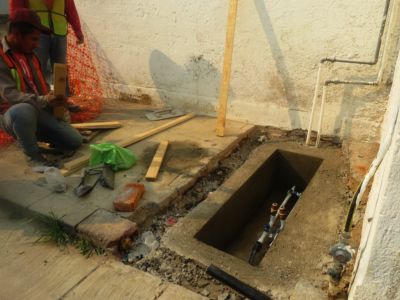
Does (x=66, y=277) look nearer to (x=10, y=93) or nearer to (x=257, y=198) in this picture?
(x=10, y=93)

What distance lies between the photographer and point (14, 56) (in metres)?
3.52

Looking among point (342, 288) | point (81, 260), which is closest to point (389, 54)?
point (342, 288)

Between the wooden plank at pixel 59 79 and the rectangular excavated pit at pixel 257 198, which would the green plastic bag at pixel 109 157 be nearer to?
the wooden plank at pixel 59 79

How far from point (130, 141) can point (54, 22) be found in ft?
7.30

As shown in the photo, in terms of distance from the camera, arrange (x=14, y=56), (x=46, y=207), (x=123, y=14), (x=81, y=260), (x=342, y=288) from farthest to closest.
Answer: (x=123, y=14)
(x=14, y=56)
(x=46, y=207)
(x=81, y=260)
(x=342, y=288)

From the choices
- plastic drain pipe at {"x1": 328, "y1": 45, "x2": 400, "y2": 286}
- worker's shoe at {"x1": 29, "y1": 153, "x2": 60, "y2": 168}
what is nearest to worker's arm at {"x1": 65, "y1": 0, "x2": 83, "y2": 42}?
worker's shoe at {"x1": 29, "y1": 153, "x2": 60, "y2": 168}

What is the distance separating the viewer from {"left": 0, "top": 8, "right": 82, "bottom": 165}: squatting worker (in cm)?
334

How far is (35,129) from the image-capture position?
3645mm

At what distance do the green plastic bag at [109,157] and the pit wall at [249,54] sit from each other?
1999 mm

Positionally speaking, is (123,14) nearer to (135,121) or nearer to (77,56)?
(77,56)

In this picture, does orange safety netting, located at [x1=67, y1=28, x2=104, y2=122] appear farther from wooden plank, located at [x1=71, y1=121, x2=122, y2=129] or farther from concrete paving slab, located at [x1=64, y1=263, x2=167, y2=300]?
concrete paving slab, located at [x1=64, y1=263, x2=167, y2=300]

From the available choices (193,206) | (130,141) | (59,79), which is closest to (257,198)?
(193,206)

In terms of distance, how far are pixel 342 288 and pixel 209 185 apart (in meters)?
1.82

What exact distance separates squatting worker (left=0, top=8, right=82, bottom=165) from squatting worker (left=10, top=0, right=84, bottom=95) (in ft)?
4.06
